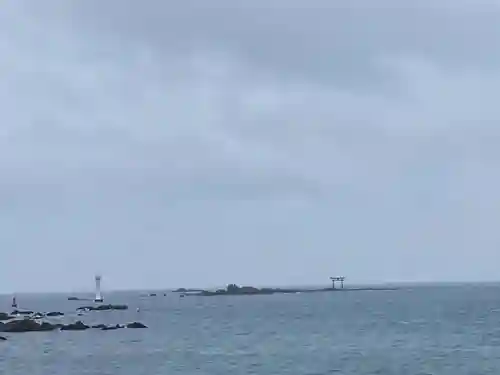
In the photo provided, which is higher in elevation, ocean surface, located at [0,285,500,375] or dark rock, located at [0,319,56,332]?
dark rock, located at [0,319,56,332]

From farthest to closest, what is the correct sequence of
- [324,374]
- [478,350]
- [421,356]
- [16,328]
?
[16,328] → [478,350] → [421,356] → [324,374]

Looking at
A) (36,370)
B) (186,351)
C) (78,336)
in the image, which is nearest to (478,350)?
(186,351)

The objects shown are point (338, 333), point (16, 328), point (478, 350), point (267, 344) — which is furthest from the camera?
point (16, 328)

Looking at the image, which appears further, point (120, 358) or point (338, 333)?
point (338, 333)

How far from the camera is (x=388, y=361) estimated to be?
6738 centimetres

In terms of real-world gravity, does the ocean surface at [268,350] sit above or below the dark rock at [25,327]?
below

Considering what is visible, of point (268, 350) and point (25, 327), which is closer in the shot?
point (268, 350)

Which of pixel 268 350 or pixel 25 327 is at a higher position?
pixel 25 327

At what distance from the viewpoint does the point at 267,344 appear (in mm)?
85125

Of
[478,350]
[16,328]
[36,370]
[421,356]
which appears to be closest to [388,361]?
[421,356]

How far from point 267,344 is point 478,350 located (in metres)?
19.9

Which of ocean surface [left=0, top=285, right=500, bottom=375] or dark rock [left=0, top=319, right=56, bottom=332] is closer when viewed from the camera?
ocean surface [left=0, top=285, right=500, bottom=375]

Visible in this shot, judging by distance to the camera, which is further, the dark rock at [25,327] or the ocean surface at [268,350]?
the dark rock at [25,327]

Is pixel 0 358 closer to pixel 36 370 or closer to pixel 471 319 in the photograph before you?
pixel 36 370
